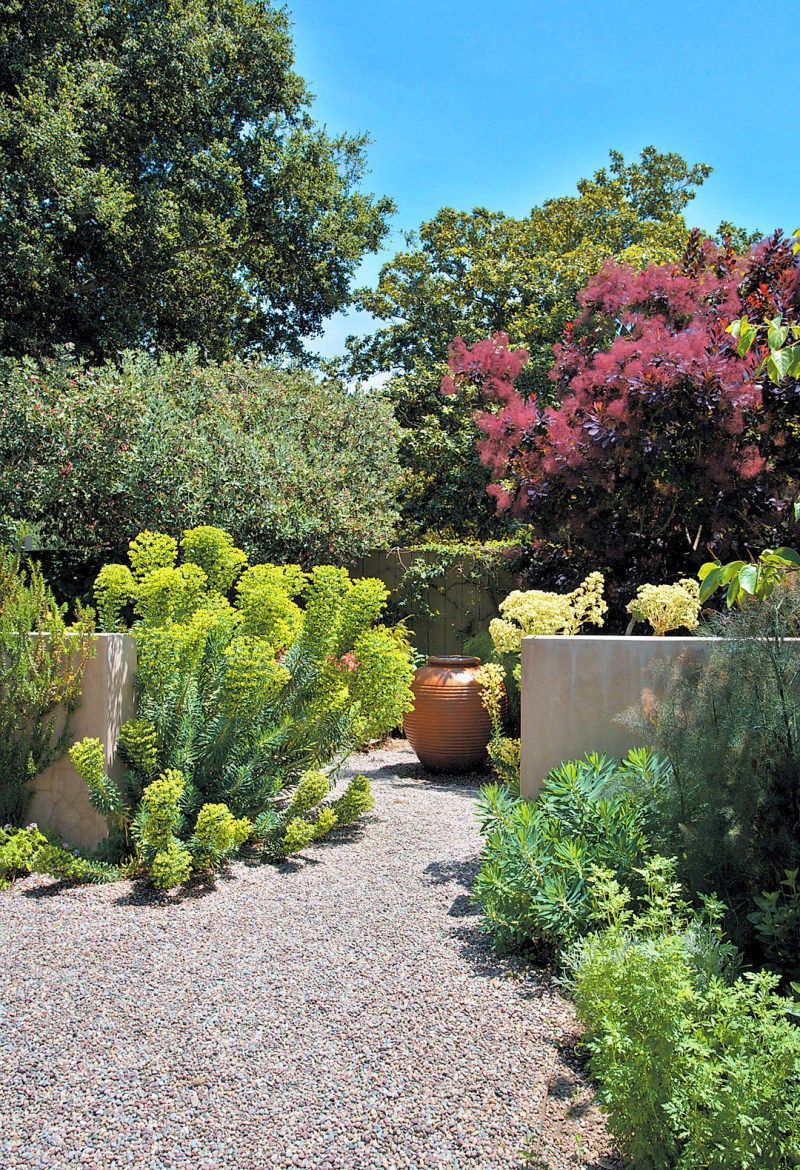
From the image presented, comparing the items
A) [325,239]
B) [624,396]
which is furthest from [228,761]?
[325,239]

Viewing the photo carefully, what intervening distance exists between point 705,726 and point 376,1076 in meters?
1.41

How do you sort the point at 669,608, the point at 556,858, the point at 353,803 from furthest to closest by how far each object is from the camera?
the point at 669,608 → the point at 353,803 → the point at 556,858

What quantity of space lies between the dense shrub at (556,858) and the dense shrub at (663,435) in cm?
288

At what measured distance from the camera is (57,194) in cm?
855

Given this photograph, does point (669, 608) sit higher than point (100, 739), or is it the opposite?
point (669, 608)

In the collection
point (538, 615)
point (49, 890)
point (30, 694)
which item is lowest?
point (49, 890)

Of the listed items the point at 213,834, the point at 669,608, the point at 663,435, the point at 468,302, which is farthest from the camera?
the point at 468,302

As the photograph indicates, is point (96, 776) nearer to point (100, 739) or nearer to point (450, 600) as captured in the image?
point (100, 739)

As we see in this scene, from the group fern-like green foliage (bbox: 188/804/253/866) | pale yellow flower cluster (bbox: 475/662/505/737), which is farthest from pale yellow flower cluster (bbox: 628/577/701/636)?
fern-like green foliage (bbox: 188/804/253/866)

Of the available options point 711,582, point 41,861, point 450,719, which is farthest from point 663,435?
point 41,861

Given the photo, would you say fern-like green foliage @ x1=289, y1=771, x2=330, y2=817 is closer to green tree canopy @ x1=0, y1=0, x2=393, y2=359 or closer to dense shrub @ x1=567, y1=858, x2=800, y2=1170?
dense shrub @ x1=567, y1=858, x2=800, y2=1170

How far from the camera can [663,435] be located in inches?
210

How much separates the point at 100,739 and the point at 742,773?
2702 millimetres

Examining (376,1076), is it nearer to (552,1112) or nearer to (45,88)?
(552,1112)
